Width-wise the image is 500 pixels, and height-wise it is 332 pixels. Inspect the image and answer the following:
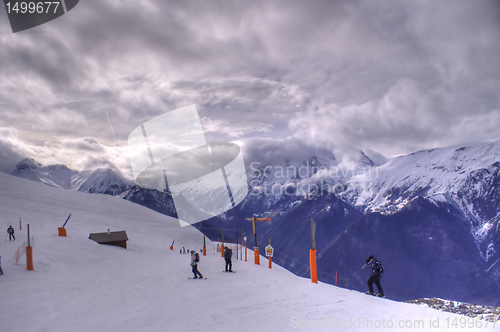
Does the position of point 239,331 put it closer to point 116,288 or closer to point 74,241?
point 116,288

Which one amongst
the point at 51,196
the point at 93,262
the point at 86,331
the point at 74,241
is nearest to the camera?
the point at 86,331

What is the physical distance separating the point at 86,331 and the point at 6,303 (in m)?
5.27

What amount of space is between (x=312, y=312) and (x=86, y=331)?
6575 millimetres

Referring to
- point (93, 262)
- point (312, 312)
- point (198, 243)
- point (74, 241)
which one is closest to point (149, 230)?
point (198, 243)

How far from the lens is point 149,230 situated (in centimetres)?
7388

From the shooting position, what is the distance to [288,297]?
34.3 feet

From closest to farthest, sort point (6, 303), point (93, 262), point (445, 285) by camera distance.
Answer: point (6, 303) → point (93, 262) → point (445, 285)

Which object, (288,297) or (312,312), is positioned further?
(288,297)

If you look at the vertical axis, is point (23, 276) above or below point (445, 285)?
above

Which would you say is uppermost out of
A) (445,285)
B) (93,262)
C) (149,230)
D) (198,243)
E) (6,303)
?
(6,303)

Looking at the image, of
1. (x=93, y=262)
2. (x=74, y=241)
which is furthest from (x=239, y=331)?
(x=74, y=241)

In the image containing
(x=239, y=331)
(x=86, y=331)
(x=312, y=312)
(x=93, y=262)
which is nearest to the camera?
(x=239, y=331)

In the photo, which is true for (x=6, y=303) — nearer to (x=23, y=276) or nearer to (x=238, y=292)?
(x=23, y=276)

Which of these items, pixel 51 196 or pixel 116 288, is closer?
pixel 116 288
